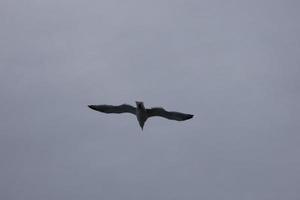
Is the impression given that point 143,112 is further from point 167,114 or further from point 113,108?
point 113,108

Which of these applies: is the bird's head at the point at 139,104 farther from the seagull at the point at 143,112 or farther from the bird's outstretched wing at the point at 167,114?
the bird's outstretched wing at the point at 167,114

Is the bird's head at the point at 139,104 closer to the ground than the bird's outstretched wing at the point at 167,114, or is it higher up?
closer to the ground

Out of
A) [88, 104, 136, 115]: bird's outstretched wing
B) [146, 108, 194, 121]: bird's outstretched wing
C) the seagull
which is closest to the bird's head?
the seagull

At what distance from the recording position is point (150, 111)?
115ft

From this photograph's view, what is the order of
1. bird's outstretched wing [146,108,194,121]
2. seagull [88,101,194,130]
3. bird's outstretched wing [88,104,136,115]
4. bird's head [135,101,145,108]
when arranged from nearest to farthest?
1. bird's head [135,101,145,108]
2. seagull [88,101,194,130]
3. bird's outstretched wing [146,108,194,121]
4. bird's outstretched wing [88,104,136,115]

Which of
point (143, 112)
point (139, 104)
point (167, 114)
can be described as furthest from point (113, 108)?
point (167, 114)

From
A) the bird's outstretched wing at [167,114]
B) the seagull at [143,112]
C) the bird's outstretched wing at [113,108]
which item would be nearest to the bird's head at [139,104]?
the seagull at [143,112]

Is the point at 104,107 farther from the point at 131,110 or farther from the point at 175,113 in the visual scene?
the point at 175,113

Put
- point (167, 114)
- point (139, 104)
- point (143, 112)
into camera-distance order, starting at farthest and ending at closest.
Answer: point (167, 114), point (143, 112), point (139, 104)

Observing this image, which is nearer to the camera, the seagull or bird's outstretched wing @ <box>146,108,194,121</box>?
the seagull

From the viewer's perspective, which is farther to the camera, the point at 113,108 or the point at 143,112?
the point at 113,108

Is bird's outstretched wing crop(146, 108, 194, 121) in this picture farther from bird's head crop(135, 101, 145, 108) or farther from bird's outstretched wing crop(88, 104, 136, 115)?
bird's head crop(135, 101, 145, 108)

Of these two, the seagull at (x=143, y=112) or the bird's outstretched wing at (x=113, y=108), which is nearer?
the seagull at (x=143, y=112)

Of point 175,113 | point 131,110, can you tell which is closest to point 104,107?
point 131,110
